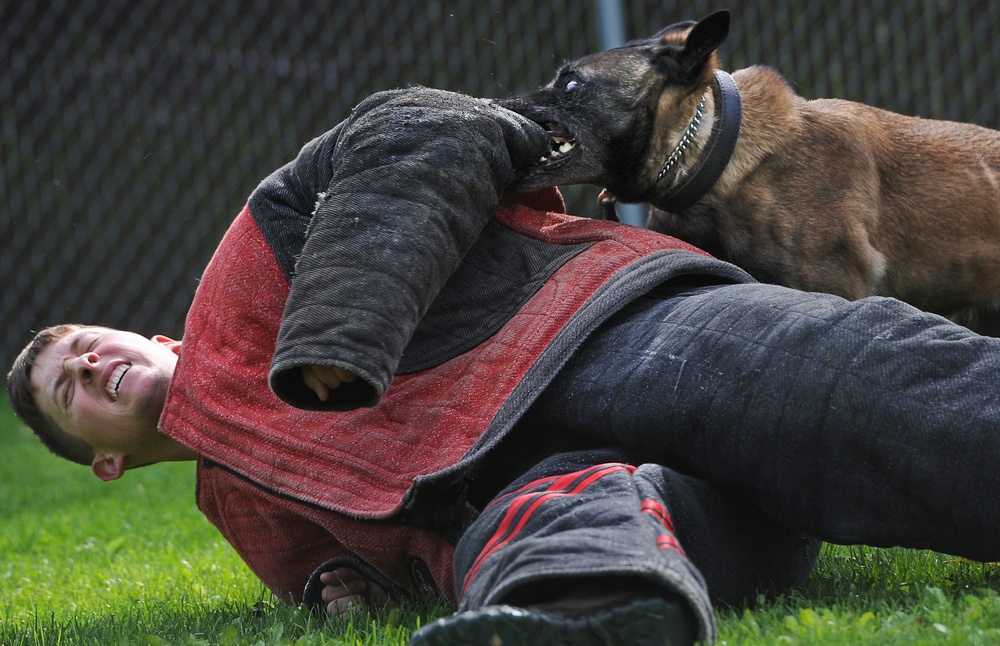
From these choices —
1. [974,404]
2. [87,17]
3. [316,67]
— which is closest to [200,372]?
[974,404]

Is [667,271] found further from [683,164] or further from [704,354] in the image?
[683,164]

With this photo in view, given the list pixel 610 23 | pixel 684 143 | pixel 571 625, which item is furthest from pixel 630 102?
pixel 610 23

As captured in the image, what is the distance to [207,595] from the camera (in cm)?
275

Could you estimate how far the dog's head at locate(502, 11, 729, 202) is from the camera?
10.2 feet

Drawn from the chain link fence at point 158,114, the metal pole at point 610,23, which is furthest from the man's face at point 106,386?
the chain link fence at point 158,114

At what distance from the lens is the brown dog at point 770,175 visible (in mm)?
3068

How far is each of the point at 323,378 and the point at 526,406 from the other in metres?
0.35

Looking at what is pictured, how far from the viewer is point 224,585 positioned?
114 inches

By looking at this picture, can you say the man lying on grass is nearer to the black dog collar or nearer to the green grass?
the green grass

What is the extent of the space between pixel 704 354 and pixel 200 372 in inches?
40.5

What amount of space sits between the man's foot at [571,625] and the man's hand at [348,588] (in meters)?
0.88

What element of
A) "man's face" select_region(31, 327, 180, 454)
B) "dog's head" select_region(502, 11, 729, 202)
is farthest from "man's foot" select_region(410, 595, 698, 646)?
"dog's head" select_region(502, 11, 729, 202)

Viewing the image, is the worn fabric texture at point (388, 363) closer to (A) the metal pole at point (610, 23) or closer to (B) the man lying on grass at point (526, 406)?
(B) the man lying on grass at point (526, 406)

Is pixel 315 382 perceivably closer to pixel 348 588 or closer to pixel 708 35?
pixel 348 588
